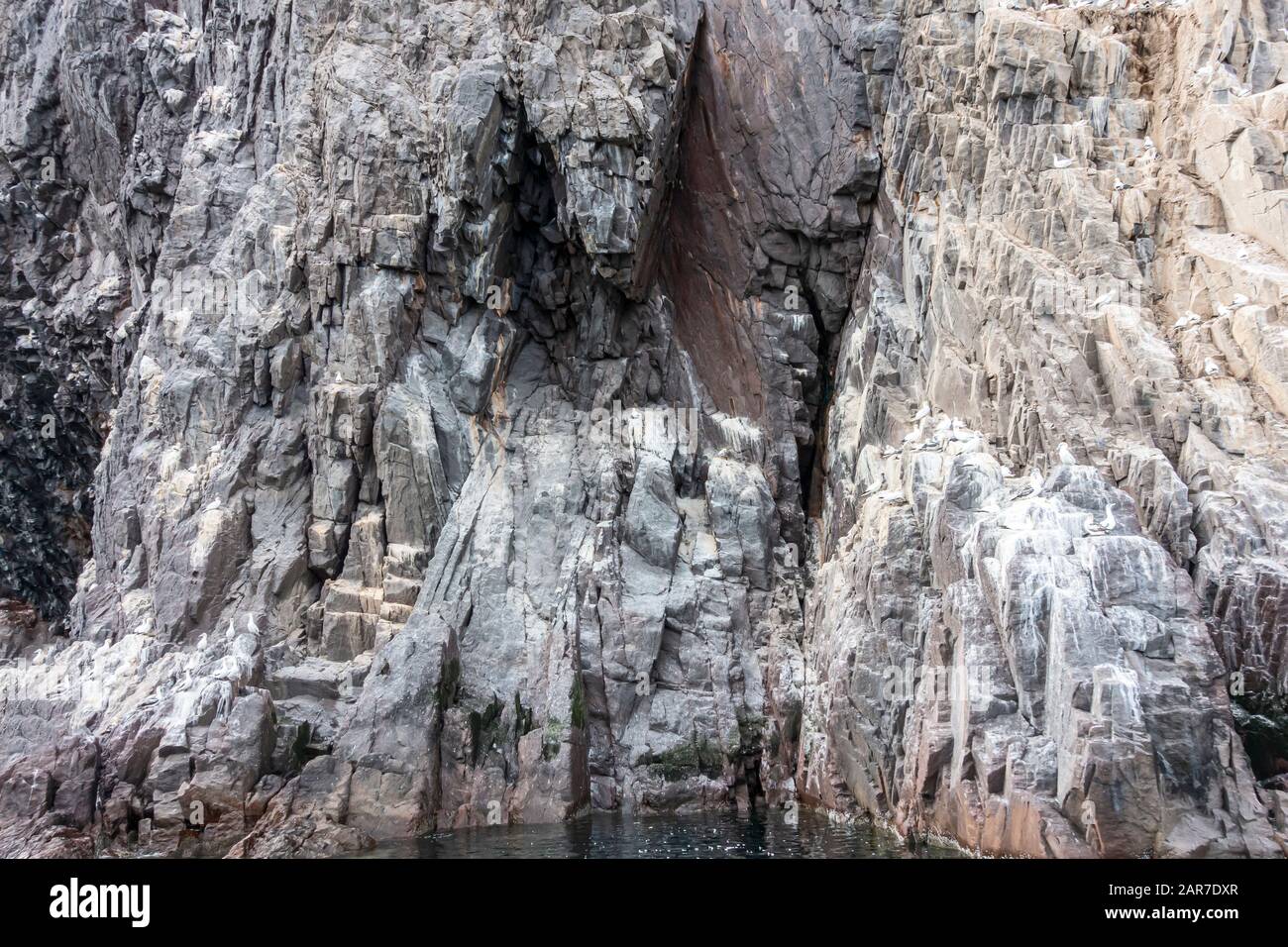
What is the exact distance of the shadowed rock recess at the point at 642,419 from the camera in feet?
83.8

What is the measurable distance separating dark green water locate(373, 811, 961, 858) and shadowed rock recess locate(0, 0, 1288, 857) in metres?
1.09

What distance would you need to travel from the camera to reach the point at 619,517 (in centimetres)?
3669

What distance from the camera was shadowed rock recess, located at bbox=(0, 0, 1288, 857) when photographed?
25.5 m

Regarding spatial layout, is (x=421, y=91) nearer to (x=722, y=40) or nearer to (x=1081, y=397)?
(x=722, y=40)

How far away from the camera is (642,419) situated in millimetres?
39188

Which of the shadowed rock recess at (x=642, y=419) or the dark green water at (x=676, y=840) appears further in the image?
the shadowed rock recess at (x=642, y=419)

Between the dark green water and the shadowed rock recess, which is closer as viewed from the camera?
the dark green water

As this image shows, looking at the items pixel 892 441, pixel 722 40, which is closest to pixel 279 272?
pixel 722 40

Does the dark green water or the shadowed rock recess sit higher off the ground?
the shadowed rock recess

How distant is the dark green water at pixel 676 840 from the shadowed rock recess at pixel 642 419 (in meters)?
1.09

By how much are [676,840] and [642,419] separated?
16080 mm

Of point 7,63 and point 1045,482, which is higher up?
point 7,63
